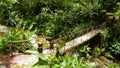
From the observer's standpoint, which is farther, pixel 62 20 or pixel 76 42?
pixel 62 20

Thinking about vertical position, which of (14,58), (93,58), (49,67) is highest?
(49,67)

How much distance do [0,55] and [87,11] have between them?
5.45 metres

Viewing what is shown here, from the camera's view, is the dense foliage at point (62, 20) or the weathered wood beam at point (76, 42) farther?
the dense foliage at point (62, 20)

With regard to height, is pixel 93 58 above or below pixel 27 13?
below

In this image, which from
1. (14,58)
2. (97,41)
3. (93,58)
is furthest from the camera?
(97,41)

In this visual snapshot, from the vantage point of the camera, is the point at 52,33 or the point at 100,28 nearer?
the point at 100,28

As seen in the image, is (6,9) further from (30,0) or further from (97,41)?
(97,41)

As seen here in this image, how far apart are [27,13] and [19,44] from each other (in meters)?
4.67

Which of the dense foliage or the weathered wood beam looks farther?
the dense foliage

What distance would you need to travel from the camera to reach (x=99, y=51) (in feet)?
35.5

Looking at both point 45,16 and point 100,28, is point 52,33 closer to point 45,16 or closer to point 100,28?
point 45,16

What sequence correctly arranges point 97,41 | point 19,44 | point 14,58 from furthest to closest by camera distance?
A: point 97,41
point 19,44
point 14,58

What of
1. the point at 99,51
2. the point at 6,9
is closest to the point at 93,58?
the point at 99,51

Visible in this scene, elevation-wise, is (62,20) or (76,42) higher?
(62,20)
